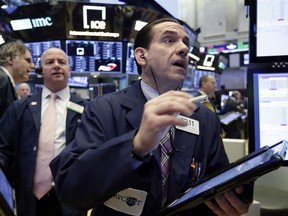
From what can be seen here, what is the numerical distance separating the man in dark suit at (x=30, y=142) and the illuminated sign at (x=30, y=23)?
5.50 metres

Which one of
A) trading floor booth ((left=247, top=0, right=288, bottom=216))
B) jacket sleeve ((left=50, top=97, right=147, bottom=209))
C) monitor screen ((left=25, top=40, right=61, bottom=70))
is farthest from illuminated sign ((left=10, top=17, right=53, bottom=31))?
jacket sleeve ((left=50, top=97, right=147, bottom=209))

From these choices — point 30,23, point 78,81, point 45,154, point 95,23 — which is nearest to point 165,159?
point 45,154

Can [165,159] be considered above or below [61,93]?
below

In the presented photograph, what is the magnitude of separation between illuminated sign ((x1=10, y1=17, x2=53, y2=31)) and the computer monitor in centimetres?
701

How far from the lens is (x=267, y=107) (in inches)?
53.1

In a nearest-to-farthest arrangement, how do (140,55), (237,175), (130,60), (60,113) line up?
(237,175) < (140,55) < (60,113) < (130,60)

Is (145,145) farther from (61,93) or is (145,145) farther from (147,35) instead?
(61,93)

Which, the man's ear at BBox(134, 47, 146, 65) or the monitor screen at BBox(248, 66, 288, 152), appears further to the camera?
the man's ear at BBox(134, 47, 146, 65)

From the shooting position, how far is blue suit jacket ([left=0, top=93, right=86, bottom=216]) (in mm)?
2309

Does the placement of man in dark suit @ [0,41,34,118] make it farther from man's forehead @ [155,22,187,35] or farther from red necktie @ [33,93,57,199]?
man's forehead @ [155,22,187,35]

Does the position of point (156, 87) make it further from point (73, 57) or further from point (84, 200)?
point (73, 57)

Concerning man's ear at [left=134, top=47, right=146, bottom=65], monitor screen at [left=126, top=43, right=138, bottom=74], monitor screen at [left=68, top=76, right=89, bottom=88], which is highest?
monitor screen at [left=126, top=43, right=138, bottom=74]

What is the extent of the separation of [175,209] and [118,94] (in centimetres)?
63

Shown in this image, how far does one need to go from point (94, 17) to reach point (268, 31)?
22.0 feet
